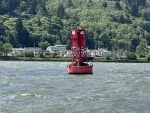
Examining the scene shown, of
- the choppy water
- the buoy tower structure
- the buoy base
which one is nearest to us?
the choppy water

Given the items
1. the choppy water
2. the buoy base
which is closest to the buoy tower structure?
the buoy base

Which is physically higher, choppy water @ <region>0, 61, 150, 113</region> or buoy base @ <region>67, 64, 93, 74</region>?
buoy base @ <region>67, 64, 93, 74</region>

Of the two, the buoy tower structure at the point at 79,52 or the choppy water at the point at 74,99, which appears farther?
the buoy tower structure at the point at 79,52

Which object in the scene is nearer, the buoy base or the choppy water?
the choppy water

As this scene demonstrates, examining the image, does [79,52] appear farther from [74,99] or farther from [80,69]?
[74,99]

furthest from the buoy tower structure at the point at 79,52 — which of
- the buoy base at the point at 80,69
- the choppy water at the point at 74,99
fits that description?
the choppy water at the point at 74,99

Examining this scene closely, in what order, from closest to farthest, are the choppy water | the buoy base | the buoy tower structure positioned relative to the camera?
the choppy water
the buoy base
the buoy tower structure

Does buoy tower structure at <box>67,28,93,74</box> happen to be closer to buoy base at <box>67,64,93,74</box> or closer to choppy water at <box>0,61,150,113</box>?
buoy base at <box>67,64,93,74</box>

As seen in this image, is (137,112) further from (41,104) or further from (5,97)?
(5,97)

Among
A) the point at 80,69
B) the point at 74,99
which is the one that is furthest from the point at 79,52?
the point at 74,99

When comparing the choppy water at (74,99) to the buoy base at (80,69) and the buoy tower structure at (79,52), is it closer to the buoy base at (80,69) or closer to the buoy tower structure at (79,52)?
the buoy base at (80,69)

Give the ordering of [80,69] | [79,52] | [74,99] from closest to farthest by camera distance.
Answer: [74,99] < [80,69] < [79,52]

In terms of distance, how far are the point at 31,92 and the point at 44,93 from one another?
1.39 meters

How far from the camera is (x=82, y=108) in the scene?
140ft
